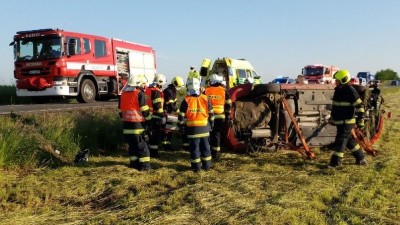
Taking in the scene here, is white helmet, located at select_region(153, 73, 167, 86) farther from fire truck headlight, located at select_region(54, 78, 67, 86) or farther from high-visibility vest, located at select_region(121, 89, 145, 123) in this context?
fire truck headlight, located at select_region(54, 78, 67, 86)

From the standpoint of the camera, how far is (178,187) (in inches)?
215

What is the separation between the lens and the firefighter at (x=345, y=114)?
6.48 metres

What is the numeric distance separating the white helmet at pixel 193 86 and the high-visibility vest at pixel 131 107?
0.82 m

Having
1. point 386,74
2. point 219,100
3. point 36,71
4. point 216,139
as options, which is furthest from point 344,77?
point 386,74

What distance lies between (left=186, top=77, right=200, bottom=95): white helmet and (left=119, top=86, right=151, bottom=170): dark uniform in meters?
0.73

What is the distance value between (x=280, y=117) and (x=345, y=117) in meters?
1.21

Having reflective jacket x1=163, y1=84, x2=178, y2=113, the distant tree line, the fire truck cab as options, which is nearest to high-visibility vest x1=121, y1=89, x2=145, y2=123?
reflective jacket x1=163, y1=84, x2=178, y2=113

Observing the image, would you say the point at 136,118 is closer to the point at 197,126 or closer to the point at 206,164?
the point at 197,126

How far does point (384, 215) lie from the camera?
4285mm

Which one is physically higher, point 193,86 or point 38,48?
point 38,48

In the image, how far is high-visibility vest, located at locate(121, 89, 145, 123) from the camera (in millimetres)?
6406

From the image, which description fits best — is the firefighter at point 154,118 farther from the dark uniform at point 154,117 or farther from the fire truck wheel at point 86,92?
the fire truck wheel at point 86,92

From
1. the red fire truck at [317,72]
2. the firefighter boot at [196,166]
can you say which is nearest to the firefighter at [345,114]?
the firefighter boot at [196,166]

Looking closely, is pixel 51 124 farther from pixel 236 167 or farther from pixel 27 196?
pixel 236 167
